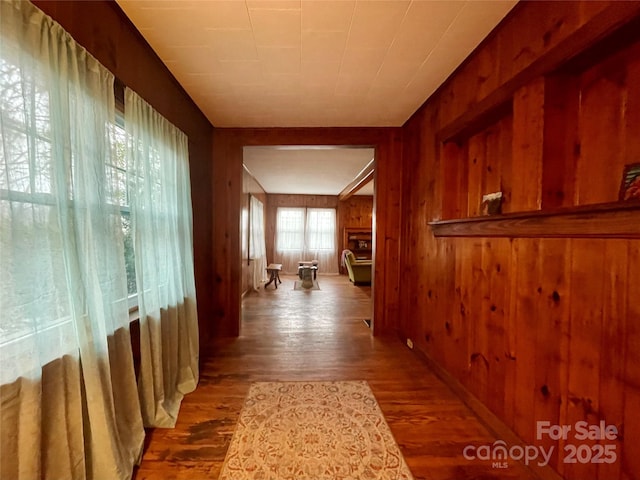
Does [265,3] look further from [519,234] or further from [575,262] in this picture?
[575,262]

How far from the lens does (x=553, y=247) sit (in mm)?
1158

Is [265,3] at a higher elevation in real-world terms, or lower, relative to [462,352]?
higher

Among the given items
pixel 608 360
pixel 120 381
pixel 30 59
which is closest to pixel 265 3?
pixel 30 59

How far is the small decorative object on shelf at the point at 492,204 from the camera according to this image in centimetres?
160

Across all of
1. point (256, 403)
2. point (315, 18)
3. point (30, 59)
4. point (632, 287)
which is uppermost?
point (315, 18)

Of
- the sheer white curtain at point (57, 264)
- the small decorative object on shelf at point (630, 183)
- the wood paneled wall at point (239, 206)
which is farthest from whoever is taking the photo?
the wood paneled wall at point (239, 206)

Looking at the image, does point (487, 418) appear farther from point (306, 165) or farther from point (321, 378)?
point (306, 165)

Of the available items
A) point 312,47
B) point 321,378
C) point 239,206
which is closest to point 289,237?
point 239,206

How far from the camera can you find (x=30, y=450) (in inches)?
32.9

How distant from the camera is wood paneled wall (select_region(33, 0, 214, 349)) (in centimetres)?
116

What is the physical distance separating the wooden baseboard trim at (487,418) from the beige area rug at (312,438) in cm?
62

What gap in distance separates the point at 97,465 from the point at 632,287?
2232mm

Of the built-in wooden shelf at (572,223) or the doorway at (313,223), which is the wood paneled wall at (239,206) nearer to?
the built-in wooden shelf at (572,223)

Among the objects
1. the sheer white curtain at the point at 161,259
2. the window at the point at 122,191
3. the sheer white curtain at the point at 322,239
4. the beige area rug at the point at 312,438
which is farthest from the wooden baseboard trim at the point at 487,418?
the sheer white curtain at the point at 322,239
